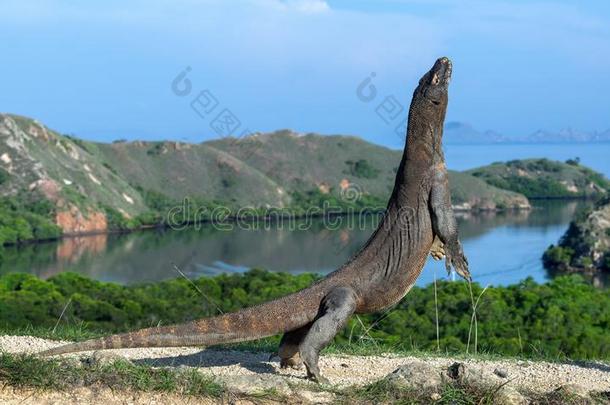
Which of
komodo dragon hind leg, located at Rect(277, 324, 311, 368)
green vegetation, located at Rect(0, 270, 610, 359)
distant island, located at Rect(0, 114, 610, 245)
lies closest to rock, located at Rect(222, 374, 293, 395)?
komodo dragon hind leg, located at Rect(277, 324, 311, 368)

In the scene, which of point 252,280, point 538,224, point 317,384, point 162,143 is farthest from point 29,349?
point 162,143

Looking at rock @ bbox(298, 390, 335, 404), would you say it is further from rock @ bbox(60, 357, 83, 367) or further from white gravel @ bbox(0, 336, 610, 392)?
rock @ bbox(60, 357, 83, 367)

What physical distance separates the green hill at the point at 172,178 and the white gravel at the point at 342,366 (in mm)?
80335

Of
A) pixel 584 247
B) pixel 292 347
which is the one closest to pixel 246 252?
pixel 584 247

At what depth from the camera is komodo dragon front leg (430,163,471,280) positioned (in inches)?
373

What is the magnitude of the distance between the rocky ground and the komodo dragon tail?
27cm

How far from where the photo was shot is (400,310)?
29.5 meters

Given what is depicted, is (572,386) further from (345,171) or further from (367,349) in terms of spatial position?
(345,171)

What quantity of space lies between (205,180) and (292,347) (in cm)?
12259

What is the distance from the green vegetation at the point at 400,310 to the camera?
907 inches

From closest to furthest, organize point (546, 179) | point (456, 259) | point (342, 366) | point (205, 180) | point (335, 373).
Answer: point (456, 259), point (335, 373), point (342, 366), point (205, 180), point (546, 179)

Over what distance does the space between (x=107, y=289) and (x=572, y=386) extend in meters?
28.6

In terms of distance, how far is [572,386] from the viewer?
9172 mm

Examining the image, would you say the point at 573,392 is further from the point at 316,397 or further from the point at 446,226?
the point at 316,397
